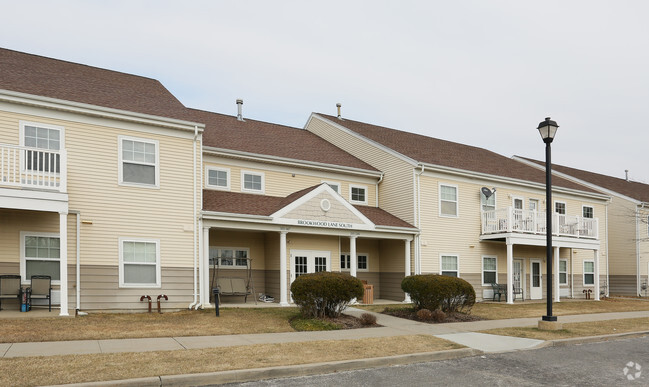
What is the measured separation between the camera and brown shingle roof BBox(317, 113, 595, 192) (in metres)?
24.4

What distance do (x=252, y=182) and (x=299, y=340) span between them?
993 centimetres

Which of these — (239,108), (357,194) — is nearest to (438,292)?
(357,194)

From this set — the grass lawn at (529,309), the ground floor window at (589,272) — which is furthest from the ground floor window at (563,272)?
the grass lawn at (529,309)

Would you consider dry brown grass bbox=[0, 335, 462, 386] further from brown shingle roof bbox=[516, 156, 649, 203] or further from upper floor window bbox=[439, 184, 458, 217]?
brown shingle roof bbox=[516, 156, 649, 203]

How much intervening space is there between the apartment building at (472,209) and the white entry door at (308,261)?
3824 mm

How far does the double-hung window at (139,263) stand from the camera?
15.9 meters

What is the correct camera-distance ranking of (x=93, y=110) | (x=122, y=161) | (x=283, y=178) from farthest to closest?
(x=283, y=178), (x=122, y=161), (x=93, y=110)

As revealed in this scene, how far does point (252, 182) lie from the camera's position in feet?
67.3

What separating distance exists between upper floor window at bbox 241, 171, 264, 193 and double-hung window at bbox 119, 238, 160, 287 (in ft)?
15.5

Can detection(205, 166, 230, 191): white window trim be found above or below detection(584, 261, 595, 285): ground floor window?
above

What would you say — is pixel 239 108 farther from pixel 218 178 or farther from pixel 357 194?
pixel 357 194

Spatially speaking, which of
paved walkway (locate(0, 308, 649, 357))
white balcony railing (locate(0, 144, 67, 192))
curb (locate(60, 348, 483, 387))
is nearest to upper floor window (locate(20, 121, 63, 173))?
white balcony railing (locate(0, 144, 67, 192))

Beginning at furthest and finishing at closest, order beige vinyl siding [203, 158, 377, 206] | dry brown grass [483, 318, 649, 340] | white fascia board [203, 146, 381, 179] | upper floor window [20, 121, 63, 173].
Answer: beige vinyl siding [203, 158, 377, 206], white fascia board [203, 146, 381, 179], upper floor window [20, 121, 63, 173], dry brown grass [483, 318, 649, 340]

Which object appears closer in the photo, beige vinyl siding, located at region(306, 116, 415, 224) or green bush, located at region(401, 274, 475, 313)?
green bush, located at region(401, 274, 475, 313)
